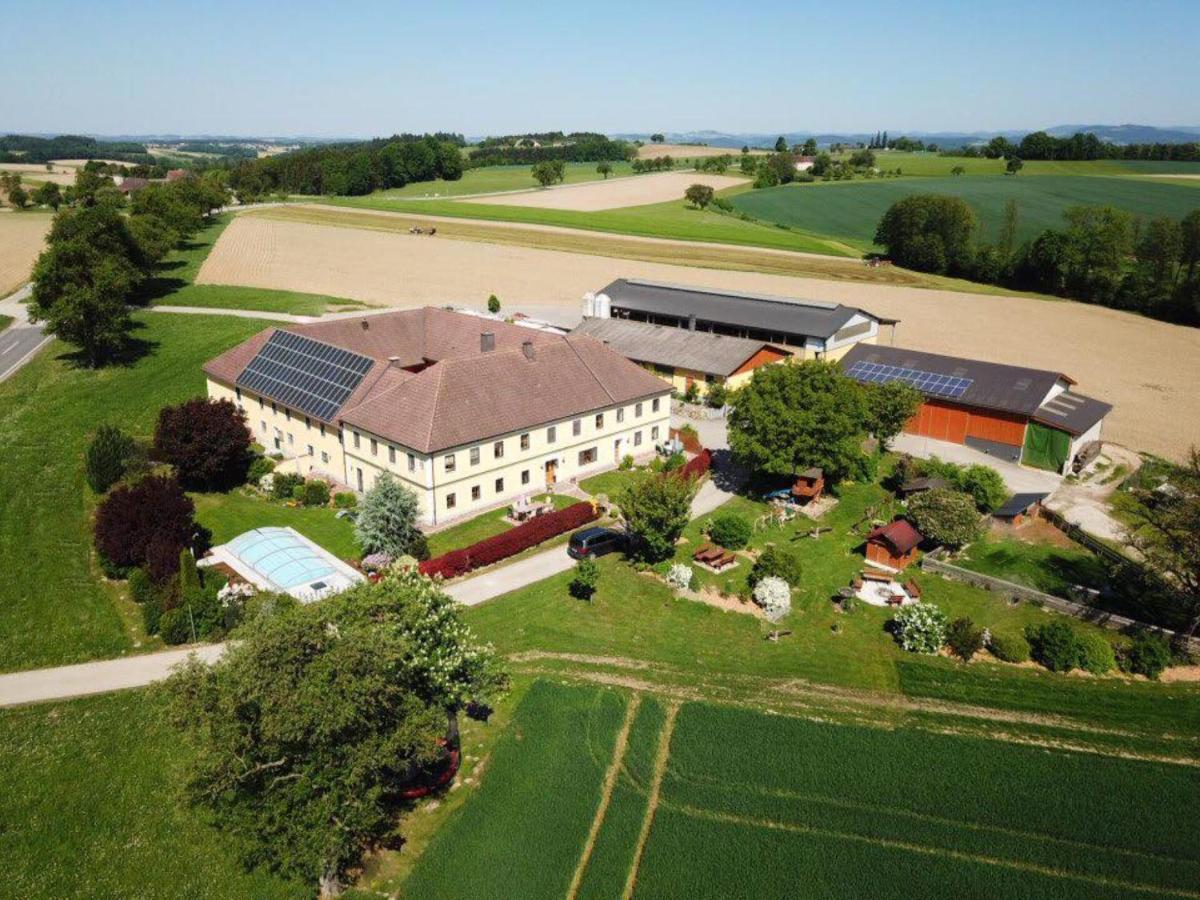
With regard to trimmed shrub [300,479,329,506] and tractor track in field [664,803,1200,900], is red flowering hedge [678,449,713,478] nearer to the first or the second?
trimmed shrub [300,479,329,506]

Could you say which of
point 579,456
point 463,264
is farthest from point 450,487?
point 463,264

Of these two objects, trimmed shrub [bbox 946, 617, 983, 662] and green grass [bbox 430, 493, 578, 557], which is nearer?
trimmed shrub [bbox 946, 617, 983, 662]

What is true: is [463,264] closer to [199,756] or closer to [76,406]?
[76,406]

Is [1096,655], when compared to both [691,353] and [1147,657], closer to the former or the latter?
[1147,657]

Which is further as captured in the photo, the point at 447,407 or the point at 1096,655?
the point at 447,407

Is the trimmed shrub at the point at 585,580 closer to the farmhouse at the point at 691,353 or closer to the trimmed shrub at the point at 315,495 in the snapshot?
the trimmed shrub at the point at 315,495

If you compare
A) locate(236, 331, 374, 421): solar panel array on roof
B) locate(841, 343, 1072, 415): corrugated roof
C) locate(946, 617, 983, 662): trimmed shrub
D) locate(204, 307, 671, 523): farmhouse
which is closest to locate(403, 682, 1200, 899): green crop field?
locate(946, 617, 983, 662): trimmed shrub

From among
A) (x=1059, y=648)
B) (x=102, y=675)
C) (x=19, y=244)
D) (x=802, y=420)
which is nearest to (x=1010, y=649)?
(x=1059, y=648)
